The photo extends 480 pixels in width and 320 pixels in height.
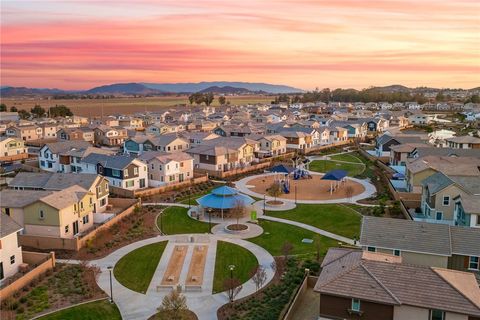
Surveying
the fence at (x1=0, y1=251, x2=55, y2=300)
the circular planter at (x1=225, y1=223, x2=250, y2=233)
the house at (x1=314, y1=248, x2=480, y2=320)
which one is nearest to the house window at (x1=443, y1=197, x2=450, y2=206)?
the house at (x1=314, y1=248, x2=480, y2=320)

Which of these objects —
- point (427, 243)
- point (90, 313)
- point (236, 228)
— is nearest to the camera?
point (90, 313)

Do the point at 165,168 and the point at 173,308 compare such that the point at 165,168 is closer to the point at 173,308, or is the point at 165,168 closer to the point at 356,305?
the point at 173,308

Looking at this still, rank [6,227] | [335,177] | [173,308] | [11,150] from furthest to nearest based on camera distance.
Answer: [11,150], [335,177], [6,227], [173,308]

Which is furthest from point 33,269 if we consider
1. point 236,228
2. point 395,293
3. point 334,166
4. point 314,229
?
point 334,166

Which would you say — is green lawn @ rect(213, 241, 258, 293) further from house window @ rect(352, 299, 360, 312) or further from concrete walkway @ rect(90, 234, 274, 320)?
house window @ rect(352, 299, 360, 312)

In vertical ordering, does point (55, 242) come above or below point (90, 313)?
above

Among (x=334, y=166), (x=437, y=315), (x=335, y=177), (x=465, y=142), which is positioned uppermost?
(x=465, y=142)

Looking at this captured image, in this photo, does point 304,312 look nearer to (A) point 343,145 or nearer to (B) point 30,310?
(B) point 30,310

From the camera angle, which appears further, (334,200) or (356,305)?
(334,200)
